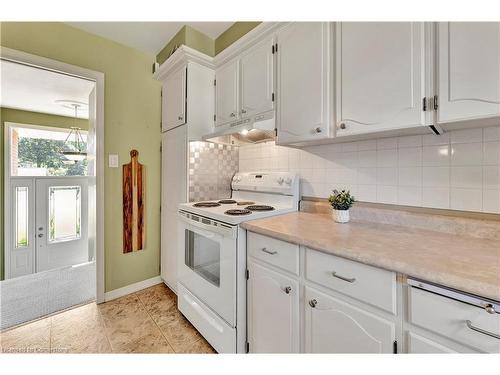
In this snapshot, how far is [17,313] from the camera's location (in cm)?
188

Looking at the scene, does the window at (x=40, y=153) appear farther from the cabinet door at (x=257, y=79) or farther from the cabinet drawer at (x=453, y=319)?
the cabinet drawer at (x=453, y=319)

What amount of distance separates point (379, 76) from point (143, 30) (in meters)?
2.09

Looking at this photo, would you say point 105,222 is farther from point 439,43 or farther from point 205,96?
point 439,43

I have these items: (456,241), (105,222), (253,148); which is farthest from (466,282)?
(105,222)

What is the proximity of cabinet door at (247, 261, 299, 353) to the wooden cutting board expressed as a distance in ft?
4.99

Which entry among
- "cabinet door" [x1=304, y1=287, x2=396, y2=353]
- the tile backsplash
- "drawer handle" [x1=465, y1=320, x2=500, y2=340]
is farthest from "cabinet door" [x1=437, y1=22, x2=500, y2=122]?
"cabinet door" [x1=304, y1=287, x2=396, y2=353]

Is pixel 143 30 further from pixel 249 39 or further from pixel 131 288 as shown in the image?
pixel 131 288

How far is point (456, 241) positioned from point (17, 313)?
3111 mm

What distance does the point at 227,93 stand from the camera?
191cm

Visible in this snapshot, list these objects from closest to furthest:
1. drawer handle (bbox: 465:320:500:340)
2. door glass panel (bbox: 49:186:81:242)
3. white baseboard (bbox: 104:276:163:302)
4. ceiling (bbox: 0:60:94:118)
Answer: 1. drawer handle (bbox: 465:320:500:340)
2. white baseboard (bbox: 104:276:163:302)
3. ceiling (bbox: 0:60:94:118)
4. door glass panel (bbox: 49:186:81:242)

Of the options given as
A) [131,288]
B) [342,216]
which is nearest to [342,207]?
[342,216]

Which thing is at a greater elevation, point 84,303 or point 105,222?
point 105,222

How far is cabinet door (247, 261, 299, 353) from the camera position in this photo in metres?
1.07

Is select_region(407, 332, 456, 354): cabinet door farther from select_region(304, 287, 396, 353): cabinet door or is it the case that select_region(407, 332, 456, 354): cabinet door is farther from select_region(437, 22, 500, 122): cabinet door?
select_region(437, 22, 500, 122): cabinet door
